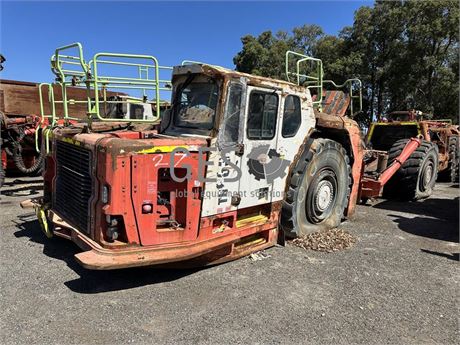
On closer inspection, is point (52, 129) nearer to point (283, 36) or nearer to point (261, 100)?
point (261, 100)

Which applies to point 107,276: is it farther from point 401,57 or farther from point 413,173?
point 401,57

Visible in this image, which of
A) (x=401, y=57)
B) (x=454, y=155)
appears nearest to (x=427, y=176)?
(x=454, y=155)

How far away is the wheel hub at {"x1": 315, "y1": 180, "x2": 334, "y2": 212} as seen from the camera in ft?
19.1

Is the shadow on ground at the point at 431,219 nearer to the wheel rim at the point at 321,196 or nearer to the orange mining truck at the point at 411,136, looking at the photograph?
the orange mining truck at the point at 411,136

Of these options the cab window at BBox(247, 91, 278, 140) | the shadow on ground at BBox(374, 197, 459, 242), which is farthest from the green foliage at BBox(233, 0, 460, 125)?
the cab window at BBox(247, 91, 278, 140)

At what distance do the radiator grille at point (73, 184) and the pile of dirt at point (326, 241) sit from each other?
301cm

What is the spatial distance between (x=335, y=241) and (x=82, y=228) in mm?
3618

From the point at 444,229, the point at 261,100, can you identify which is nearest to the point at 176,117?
the point at 261,100

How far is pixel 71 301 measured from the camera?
378 cm

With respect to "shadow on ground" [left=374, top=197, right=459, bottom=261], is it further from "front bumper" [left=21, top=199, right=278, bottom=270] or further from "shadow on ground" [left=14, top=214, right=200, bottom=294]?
"shadow on ground" [left=14, top=214, right=200, bottom=294]

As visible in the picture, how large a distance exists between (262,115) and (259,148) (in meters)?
0.42

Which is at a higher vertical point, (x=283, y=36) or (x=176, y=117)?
(x=283, y=36)

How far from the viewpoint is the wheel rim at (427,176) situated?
8.99 m

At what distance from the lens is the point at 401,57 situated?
894 inches
